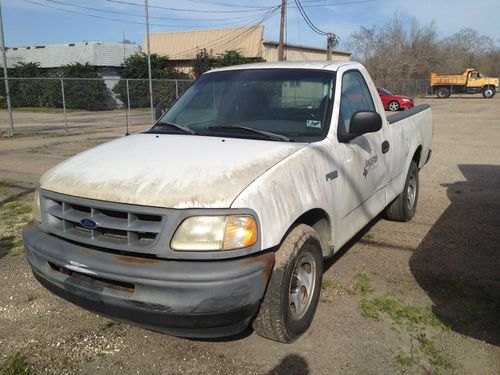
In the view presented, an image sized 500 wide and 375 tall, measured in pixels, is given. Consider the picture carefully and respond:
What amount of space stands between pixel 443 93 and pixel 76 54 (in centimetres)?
3489

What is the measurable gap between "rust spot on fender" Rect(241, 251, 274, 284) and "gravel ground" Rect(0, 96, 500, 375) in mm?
672

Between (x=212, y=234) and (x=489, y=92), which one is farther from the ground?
(x=489, y=92)

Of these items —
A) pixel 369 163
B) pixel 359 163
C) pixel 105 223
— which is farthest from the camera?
pixel 369 163

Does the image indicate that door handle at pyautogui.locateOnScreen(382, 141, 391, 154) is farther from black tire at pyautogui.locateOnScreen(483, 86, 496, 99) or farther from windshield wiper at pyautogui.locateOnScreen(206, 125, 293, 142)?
black tire at pyautogui.locateOnScreen(483, 86, 496, 99)

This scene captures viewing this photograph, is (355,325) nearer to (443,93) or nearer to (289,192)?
(289,192)

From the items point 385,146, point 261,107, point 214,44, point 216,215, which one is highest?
point 214,44

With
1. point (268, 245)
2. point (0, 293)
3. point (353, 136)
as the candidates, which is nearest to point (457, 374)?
point (268, 245)

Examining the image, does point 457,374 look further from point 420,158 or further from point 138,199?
point 420,158

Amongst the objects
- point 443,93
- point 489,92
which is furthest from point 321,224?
point 443,93

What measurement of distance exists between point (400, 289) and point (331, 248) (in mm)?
898

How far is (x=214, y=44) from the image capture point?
1804 inches

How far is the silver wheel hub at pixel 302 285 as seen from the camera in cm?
308

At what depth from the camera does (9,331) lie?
130 inches

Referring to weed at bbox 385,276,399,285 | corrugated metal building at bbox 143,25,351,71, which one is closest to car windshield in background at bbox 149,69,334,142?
weed at bbox 385,276,399,285
